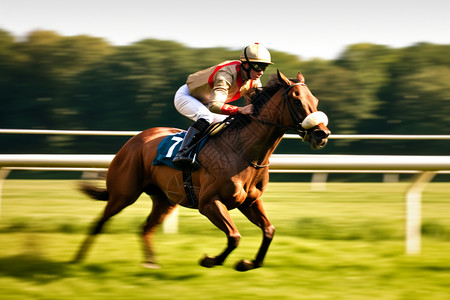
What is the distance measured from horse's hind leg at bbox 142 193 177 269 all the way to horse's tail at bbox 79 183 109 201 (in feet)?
1.38

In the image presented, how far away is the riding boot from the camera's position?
417 cm

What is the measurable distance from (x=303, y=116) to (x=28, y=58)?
77.7 ft

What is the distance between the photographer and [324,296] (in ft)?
12.5

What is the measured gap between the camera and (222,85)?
13.4 ft

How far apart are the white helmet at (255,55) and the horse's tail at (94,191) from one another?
67.5 inches

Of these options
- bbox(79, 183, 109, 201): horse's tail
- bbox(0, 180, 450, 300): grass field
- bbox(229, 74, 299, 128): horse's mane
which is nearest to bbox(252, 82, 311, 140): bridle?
bbox(229, 74, 299, 128): horse's mane

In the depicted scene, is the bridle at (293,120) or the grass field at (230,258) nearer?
the bridle at (293,120)

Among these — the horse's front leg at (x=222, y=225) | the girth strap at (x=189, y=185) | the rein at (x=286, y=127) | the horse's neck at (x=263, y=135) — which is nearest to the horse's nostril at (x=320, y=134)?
the rein at (x=286, y=127)

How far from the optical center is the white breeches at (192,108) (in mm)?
4426

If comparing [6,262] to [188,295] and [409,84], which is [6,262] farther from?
[409,84]

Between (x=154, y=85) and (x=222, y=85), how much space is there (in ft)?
62.2

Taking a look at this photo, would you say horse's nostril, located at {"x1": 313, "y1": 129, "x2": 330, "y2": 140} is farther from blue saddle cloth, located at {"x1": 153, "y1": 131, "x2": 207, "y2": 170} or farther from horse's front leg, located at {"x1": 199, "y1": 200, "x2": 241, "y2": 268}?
blue saddle cloth, located at {"x1": 153, "y1": 131, "x2": 207, "y2": 170}

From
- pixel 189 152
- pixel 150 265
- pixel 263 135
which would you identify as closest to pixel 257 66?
pixel 263 135

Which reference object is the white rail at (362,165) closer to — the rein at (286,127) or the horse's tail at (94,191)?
the horse's tail at (94,191)
